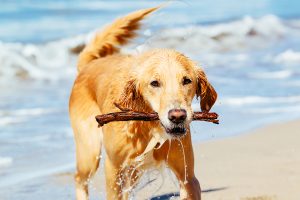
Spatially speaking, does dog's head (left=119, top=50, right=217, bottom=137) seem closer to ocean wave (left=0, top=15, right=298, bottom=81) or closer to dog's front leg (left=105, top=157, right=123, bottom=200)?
dog's front leg (left=105, top=157, right=123, bottom=200)

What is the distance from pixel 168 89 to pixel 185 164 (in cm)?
66

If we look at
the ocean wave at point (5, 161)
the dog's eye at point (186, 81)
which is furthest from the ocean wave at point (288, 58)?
the dog's eye at point (186, 81)

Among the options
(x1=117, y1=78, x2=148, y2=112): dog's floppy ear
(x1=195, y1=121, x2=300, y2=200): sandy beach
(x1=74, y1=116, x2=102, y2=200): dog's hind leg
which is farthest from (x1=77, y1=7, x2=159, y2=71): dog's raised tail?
(x1=117, y1=78, x2=148, y2=112): dog's floppy ear

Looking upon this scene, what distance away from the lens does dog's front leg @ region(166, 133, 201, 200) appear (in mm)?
5723

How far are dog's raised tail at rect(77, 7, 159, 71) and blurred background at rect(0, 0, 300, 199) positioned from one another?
96 mm

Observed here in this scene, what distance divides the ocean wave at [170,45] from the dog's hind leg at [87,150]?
7.12 metres

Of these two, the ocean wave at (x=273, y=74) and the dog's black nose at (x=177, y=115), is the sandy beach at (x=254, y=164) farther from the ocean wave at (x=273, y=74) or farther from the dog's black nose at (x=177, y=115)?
the ocean wave at (x=273, y=74)

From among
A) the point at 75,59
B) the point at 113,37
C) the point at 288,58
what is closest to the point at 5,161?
the point at 113,37

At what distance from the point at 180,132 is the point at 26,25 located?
54.5ft

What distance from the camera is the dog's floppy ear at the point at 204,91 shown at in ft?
18.6

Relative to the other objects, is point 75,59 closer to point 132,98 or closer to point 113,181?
point 113,181

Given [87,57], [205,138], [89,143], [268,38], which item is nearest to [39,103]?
[205,138]

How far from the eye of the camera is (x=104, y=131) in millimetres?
6152

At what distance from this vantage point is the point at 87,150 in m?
6.77
